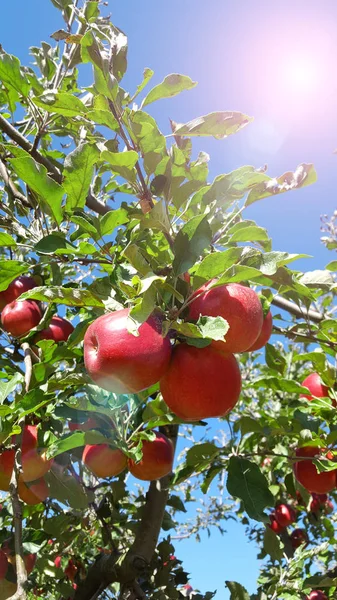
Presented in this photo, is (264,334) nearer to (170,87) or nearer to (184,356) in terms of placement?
(184,356)

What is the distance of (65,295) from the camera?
110cm

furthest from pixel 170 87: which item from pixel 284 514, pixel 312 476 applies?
pixel 284 514

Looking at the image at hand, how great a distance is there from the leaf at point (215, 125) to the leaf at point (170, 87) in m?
0.08

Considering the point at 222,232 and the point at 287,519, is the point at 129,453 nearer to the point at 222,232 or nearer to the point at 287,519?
the point at 222,232

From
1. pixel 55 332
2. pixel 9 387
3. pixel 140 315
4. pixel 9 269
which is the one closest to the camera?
pixel 140 315

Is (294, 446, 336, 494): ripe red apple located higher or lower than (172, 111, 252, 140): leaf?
lower

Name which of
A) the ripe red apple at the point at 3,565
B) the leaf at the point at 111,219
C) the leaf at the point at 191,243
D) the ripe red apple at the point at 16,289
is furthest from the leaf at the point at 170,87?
the ripe red apple at the point at 3,565

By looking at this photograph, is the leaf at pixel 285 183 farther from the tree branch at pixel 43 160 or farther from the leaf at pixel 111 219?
the tree branch at pixel 43 160

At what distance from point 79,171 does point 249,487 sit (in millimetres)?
1006

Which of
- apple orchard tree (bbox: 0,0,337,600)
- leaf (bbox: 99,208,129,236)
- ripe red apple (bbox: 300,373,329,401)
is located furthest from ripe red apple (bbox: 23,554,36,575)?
leaf (bbox: 99,208,129,236)

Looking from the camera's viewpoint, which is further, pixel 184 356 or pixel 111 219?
pixel 111 219

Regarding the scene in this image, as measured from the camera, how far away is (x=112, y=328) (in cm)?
98

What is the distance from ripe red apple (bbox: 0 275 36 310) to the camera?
214cm

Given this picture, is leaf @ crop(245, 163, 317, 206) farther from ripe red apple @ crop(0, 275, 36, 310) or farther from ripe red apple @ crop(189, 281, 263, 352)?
ripe red apple @ crop(0, 275, 36, 310)
